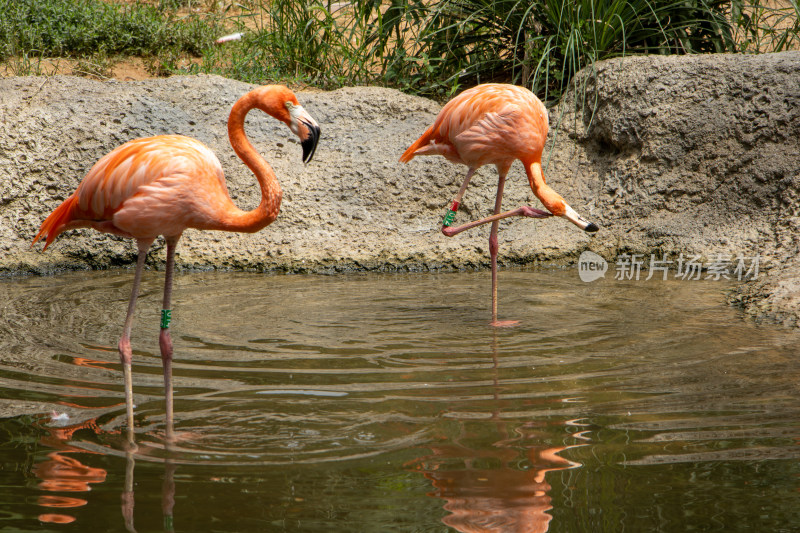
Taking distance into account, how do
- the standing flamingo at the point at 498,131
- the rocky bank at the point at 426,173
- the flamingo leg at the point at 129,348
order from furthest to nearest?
the rocky bank at the point at 426,173
the standing flamingo at the point at 498,131
the flamingo leg at the point at 129,348

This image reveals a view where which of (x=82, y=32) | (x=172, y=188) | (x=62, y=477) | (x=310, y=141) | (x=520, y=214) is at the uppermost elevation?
(x=82, y=32)

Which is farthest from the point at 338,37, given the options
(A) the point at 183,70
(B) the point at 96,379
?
(B) the point at 96,379

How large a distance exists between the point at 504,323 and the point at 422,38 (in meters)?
3.12

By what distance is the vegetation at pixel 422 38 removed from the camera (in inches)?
236

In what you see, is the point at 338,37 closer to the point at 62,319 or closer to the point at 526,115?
the point at 526,115

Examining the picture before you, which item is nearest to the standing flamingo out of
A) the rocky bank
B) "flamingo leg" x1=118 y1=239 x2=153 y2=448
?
the rocky bank

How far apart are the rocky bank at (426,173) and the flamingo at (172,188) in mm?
2442

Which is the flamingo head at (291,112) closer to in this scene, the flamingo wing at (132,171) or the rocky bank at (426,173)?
the flamingo wing at (132,171)

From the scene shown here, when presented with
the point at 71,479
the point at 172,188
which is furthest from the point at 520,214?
the point at 71,479

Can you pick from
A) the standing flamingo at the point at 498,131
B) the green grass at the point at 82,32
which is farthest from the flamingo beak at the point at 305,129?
the green grass at the point at 82,32

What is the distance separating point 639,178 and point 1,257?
13.4 feet

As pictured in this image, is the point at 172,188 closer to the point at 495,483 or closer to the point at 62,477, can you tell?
the point at 62,477

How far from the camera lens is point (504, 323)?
4000 millimetres

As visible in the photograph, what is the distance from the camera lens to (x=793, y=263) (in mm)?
4430
